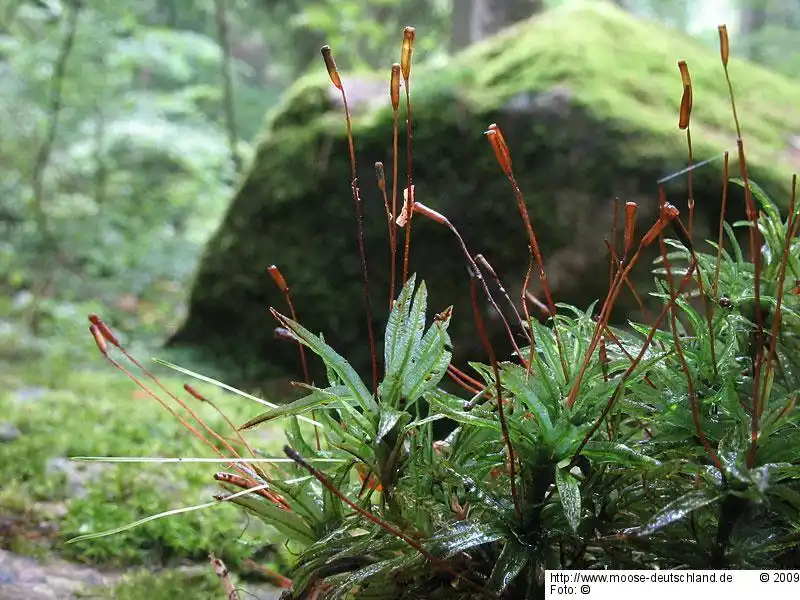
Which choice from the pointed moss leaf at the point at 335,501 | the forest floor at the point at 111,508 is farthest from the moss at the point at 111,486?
the pointed moss leaf at the point at 335,501

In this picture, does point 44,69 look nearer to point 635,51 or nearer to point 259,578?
point 635,51

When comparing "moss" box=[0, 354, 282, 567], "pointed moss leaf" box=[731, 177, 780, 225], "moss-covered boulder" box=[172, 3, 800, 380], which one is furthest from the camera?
"moss-covered boulder" box=[172, 3, 800, 380]

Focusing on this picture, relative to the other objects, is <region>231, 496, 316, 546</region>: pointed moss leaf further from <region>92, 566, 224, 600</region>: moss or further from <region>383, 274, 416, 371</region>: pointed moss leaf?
<region>92, 566, 224, 600</region>: moss

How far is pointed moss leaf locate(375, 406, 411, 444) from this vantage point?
693 millimetres

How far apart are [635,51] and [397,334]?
10.4 ft

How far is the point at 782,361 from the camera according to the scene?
812 millimetres

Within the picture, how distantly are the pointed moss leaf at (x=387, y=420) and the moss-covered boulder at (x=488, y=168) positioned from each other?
6.82 ft

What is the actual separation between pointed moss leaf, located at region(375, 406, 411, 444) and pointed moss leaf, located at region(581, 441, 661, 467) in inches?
7.9

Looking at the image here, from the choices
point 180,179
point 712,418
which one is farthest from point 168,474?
point 180,179

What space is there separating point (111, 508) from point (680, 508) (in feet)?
4.14

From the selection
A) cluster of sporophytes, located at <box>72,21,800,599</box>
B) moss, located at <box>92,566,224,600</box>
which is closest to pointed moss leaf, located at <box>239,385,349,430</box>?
cluster of sporophytes, located at <box>72,21,800,599</box>

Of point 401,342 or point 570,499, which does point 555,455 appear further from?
point 401,342

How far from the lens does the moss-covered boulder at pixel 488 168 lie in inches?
108

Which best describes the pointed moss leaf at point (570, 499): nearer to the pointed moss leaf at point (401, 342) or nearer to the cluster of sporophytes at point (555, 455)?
the cluster of sporophytes at point (555, 455)
